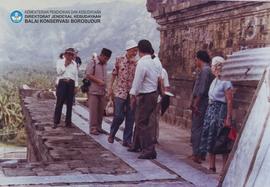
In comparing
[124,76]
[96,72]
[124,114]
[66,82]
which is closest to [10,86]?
[124,76]

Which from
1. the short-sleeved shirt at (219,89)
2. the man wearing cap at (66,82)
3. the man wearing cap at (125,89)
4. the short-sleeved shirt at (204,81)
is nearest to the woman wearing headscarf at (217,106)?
the short-sleeved shirt at (219,89)

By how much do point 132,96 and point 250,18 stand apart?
4.21ft

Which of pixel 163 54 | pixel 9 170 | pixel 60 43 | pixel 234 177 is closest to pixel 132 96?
pixel 60 43

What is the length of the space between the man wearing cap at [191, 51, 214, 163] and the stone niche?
358mm

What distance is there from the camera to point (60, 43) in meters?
4.08

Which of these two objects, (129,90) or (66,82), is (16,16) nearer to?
(129,90)

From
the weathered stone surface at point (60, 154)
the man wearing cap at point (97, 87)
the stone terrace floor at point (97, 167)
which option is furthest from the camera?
the man wearing cap at point (97, 87)

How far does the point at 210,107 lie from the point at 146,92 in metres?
0.52

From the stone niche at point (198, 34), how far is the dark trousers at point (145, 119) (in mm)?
835

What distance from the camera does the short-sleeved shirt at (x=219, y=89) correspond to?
13.1ft

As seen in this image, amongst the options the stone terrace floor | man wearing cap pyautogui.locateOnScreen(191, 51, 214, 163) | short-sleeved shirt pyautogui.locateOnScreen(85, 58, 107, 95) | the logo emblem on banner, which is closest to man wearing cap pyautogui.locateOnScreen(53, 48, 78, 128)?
short-sleeved shirt pyautogui.locateOnScreen(85, 58, 107, 95)

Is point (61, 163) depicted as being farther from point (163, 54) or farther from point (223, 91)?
point (163, 54)

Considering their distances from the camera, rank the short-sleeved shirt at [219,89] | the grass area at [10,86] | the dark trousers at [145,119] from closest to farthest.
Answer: the grass area at [10,86] → the short-sleeved shirt at [219,89] → the dark trousers at [145,119]

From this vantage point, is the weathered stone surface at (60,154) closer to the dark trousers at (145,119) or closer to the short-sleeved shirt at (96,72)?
the dark trousers at (145,119)
